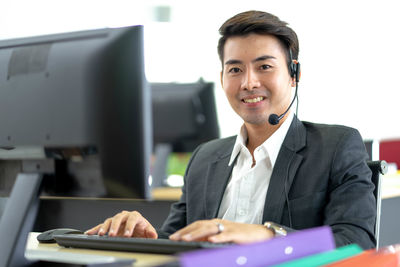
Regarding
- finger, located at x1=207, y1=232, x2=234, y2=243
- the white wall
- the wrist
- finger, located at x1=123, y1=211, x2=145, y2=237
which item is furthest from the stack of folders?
the white wall

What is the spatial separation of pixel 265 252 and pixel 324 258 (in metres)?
0.12

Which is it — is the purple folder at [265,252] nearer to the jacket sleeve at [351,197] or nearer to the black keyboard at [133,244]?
the black keyboard at [133,244]

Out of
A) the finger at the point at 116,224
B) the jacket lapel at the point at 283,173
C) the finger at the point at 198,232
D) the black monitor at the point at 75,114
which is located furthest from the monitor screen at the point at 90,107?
the jacket lapel at the point at 283,173

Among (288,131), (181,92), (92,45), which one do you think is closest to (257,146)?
(288,131)

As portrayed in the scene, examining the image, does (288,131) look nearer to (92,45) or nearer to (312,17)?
(92,45)

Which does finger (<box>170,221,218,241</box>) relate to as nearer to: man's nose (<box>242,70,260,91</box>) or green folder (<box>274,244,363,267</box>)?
green folder (<box>274,244,363,267</box>)

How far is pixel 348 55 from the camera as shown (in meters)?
6.10

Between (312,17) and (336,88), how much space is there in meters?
0.82

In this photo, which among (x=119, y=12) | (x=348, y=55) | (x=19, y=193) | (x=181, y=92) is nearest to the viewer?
(x=19, y=193)

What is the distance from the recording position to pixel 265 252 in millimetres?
836

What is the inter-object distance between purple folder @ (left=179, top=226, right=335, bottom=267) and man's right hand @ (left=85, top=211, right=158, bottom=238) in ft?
1.82

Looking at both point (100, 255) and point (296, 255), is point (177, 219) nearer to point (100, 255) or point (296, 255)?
point (100, 255)

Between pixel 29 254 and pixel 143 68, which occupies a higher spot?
pixel 143 68

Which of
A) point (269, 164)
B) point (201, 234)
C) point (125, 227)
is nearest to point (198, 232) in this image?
point (201, 234)
